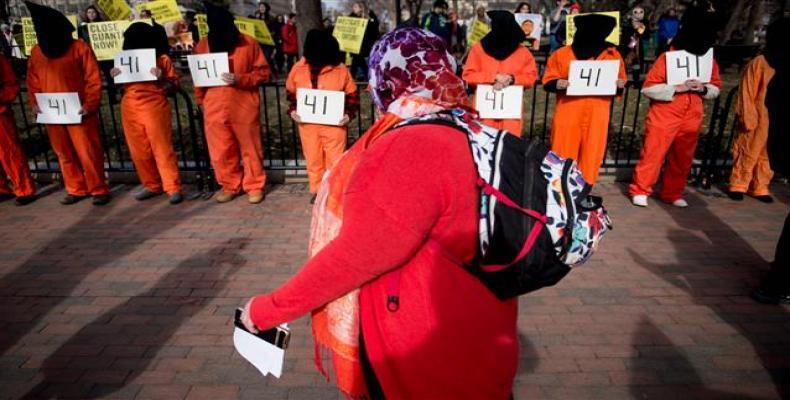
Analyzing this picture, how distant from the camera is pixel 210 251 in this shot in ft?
15.9

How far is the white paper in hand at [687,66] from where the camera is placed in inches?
211

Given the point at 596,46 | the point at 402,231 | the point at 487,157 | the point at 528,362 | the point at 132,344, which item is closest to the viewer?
the point at 402,231

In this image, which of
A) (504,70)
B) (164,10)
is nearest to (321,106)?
(504,70)

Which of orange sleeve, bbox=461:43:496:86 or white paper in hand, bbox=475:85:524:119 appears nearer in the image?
white paper in hand, bbox=475:85:524:119

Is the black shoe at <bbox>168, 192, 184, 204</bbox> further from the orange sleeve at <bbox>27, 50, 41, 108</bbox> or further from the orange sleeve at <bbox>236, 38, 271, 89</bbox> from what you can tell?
the orange sleeve at <bbox>27, 50, 41, 108</bbox>

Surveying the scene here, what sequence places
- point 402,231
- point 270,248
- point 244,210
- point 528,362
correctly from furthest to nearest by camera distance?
point 244,210 < point 270,248 < point 528,362 < point 402,231

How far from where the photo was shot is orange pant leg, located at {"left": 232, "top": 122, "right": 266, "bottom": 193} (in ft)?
19.6

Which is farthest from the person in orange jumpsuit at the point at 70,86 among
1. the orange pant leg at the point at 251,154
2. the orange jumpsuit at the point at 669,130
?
the orange jumpsuit at the point at 669,130

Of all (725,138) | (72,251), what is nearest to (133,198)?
(72,251)

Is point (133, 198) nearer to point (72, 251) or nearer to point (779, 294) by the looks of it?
point (72, 251)

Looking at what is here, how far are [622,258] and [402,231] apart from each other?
3963 mm

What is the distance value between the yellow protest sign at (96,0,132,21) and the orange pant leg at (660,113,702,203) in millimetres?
7232

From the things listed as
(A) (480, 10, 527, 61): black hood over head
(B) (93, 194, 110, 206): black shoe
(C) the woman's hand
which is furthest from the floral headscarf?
(B) (93, 194, 110, 206): black shoe

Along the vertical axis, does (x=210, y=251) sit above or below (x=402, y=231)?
below
